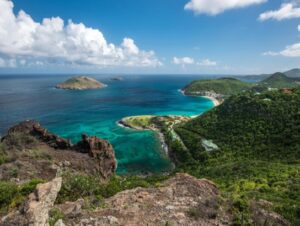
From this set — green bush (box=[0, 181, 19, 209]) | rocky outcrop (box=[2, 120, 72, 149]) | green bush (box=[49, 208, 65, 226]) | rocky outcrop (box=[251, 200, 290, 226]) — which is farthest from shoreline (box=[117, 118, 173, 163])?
green bush (box=[49, 208, 65, 226])

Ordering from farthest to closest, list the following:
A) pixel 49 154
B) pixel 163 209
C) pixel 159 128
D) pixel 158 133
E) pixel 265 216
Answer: pixel 159 128, pixel 158 133, pixel 49 154, pixel 163 209, pixel 265 216

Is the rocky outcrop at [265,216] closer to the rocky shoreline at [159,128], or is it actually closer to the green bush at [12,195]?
the green bush at [12,195]

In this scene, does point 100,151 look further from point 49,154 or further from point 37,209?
point 37,209

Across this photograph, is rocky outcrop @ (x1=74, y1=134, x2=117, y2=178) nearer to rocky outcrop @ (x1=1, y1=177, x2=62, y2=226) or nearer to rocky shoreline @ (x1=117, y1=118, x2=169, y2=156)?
rocky shoreline @ (x1=117, y1=118, x2=169, y2=156)

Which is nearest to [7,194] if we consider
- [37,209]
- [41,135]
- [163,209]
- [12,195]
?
[12,195]

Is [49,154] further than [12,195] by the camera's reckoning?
Yes

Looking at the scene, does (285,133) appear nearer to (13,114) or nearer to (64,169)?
(64,169)
